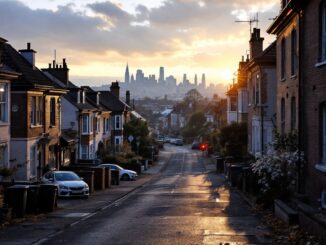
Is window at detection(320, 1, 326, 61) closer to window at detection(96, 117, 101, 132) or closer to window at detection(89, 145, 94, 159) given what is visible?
window at detection(89, 145, 94, 159)

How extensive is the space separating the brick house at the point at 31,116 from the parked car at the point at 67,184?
1.77 meters

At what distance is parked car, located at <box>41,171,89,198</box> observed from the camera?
1188 inches

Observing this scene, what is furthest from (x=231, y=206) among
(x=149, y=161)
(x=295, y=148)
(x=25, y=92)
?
(x=149, y=161)

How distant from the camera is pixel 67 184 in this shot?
99.1 feet

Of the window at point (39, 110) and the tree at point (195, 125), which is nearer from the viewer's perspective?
the window at point (39, 110)

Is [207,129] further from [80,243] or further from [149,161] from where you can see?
[80,243]

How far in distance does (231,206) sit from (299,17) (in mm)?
8398

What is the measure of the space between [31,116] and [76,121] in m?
16.4

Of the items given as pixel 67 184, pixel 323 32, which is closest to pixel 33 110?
pixel 67 184

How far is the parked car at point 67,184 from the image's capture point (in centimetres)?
3017

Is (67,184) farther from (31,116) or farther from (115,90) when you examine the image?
(115,90)

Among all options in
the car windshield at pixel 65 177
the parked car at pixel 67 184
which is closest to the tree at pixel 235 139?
the car windshield at pixel 65 177

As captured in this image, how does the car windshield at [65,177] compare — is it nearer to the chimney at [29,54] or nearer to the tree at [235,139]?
the chimney at [29,54]

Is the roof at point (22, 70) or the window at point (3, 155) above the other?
the roof at point (22, 70)
